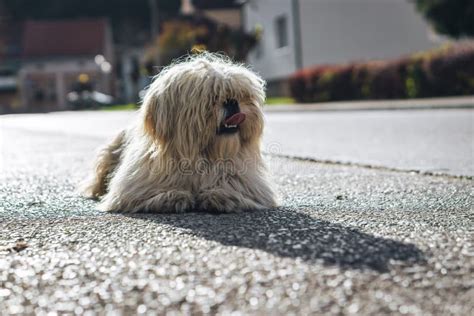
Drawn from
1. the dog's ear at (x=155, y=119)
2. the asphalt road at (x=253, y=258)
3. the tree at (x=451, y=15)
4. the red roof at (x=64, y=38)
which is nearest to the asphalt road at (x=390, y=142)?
the dog's ear at (x=155, y=119)

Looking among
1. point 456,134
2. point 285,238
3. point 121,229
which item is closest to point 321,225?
point 285,238

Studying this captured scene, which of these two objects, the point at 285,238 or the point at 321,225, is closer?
the point at 285,238

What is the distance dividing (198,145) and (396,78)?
64.9 feet

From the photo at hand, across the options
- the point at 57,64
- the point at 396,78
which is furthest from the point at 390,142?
the point at 57,64

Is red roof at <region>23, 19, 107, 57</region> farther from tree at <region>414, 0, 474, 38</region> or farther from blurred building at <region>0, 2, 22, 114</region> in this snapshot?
tree at <region>414, 0, 474, 38</region>

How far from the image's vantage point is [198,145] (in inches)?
171

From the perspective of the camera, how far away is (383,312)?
7.47ft

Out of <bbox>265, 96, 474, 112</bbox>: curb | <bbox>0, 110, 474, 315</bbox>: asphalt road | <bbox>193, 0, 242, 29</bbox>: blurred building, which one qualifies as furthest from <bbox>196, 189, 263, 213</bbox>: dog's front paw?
<bbox>193, 0, 242, 29</bbox>: blurred building

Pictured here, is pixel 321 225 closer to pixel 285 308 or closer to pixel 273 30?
pixel 285 308

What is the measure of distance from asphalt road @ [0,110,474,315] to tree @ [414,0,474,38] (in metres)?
23.1

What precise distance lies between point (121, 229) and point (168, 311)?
4.88ft

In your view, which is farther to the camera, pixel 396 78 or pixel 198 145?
pixel 396 78

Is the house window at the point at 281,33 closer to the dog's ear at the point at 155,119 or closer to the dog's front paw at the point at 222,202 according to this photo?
the dog's ear at the point at 155,119

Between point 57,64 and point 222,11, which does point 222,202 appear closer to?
point 222,11
